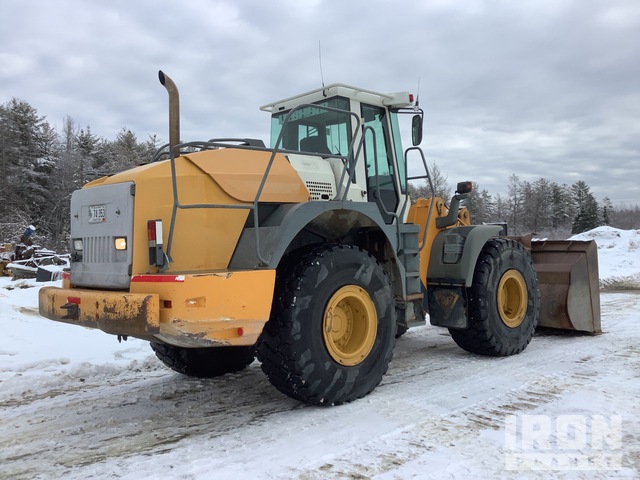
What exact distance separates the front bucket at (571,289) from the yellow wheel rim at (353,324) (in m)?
3.77

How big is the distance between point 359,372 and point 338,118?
2549 mm

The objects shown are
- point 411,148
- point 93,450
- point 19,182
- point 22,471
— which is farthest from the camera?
point 19,182

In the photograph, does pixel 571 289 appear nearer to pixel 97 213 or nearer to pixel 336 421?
pixel 336 421

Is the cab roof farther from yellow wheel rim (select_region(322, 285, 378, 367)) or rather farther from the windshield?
yellow wheel rim (select_region(322, 285, 378, 367))

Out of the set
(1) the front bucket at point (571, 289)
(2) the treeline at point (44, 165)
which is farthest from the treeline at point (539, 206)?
(1) the front bucket at point (571, 289)

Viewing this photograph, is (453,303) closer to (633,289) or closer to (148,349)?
(148,349)

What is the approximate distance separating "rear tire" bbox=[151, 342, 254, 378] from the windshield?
214 centimetres

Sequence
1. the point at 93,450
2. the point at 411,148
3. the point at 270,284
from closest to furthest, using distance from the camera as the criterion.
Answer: the point at 93,450
the point at 270,284
the point at 411,148

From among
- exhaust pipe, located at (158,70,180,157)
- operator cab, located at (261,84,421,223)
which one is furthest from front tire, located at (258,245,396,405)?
exhaust pipe, located at (158,70,180,157)

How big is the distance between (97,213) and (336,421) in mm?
2411

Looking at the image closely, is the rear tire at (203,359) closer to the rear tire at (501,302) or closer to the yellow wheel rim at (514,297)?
the rear tire at (501,302)

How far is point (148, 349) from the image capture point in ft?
22.4

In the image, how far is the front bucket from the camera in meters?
7.01

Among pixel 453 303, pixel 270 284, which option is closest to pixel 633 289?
pixel 453 303
